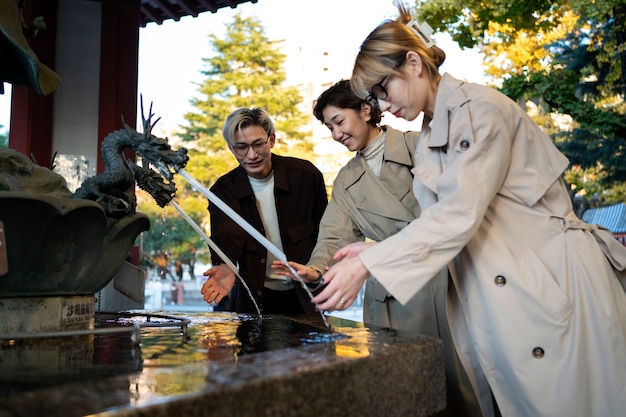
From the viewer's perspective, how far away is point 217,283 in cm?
302

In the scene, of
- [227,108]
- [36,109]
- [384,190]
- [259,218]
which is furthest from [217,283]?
[227,108]

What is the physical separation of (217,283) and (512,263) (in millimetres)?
1677

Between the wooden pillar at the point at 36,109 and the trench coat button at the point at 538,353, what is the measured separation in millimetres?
5418

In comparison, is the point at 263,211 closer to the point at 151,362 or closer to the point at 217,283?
the point at 217,283

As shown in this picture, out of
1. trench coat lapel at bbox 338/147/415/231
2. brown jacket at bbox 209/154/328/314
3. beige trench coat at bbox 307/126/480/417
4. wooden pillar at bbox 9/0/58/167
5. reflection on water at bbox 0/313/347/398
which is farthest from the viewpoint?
wooden pillar at bbox 9/0/58/167

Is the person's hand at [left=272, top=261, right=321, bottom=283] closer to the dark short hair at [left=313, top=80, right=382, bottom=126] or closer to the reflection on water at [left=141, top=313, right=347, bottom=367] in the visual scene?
the reflection on water at [left=141, top=313, right=347, bottom=367]

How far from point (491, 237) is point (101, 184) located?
1216 mm

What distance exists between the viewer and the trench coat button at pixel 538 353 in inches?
66.4

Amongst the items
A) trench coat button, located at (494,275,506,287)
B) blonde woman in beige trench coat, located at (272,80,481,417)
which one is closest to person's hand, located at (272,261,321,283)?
blonde woman in beige trench coat, located at (272,80,481,417)

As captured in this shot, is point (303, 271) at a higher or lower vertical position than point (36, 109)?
lower

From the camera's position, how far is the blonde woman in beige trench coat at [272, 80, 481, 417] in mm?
2549

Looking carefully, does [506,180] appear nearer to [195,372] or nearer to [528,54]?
[195,372]

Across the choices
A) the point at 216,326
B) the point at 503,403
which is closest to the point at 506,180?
the point at 503,403

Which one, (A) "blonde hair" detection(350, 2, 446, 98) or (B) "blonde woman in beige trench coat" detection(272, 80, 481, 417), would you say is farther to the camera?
(B) "blonde woman in beige trench coat" detection(272, 80, 481, 417)
